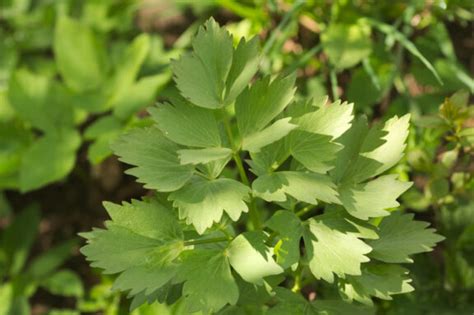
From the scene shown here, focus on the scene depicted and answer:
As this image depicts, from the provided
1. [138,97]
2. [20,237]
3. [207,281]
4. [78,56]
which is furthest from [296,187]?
[20,237]

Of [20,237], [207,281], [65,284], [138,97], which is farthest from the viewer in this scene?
[20,237]

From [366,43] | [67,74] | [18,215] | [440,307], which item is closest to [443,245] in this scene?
[440,307]

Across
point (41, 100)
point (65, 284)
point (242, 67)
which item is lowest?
point (65, 284)

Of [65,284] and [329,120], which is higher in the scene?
[329,120]

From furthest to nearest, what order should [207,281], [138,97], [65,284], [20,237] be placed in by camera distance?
[20,237]
[65,284]
[138,97]
[207,281]

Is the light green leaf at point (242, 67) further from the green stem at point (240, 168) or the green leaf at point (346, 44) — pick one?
the green leaf at point (346, 44)

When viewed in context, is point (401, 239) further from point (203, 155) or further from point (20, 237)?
point (20, 237)

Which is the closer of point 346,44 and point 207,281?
point 207,281
